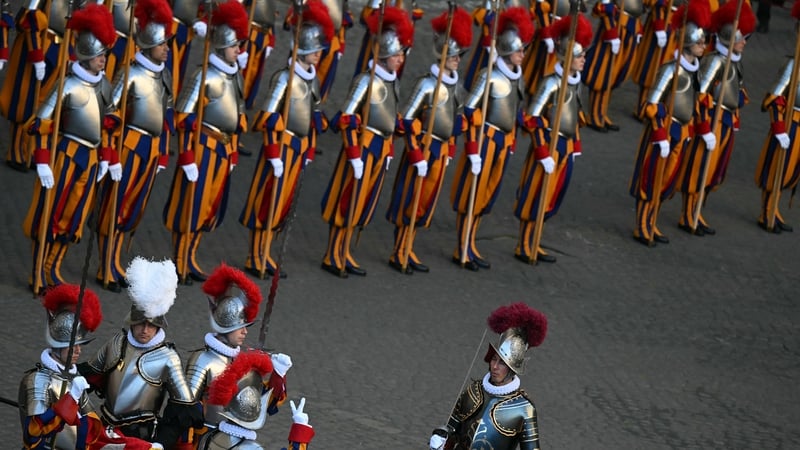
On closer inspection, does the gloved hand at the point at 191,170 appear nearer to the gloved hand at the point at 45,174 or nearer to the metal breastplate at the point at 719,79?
the gloved hand at the point at 45,174

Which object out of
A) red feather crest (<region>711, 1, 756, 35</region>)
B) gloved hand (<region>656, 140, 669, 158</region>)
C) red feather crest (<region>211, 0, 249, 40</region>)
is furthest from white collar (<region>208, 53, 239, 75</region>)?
red feather crest (<region>711, 1, 756, 35</region>)

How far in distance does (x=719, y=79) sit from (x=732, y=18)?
622 millimetres

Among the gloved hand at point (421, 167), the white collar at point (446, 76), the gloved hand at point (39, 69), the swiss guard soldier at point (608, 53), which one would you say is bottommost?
the swiss guard soldier at point (608, 53)

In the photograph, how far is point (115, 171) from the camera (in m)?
12.8

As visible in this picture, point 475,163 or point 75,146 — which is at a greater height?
point 75,146

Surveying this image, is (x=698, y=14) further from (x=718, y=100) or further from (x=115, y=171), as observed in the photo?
(x=115, y=171)

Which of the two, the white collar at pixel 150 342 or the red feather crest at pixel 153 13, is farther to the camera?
the red feather crest at pixel 153 13

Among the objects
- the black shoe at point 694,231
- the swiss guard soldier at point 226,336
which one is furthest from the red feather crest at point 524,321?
the black shoe at point 694,231

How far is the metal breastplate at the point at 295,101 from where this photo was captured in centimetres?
1363

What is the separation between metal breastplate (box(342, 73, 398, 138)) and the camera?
1398cm

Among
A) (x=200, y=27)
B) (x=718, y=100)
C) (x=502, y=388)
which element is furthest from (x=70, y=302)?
(x=718, y=100)

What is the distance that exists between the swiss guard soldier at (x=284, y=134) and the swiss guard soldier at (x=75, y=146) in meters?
1.44

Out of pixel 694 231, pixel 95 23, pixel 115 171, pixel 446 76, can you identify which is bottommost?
pixel 694 231

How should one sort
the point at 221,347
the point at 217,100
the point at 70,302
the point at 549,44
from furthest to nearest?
the point at 549,44, the point at 217,100, the point at 221,347, the point at 70,302
